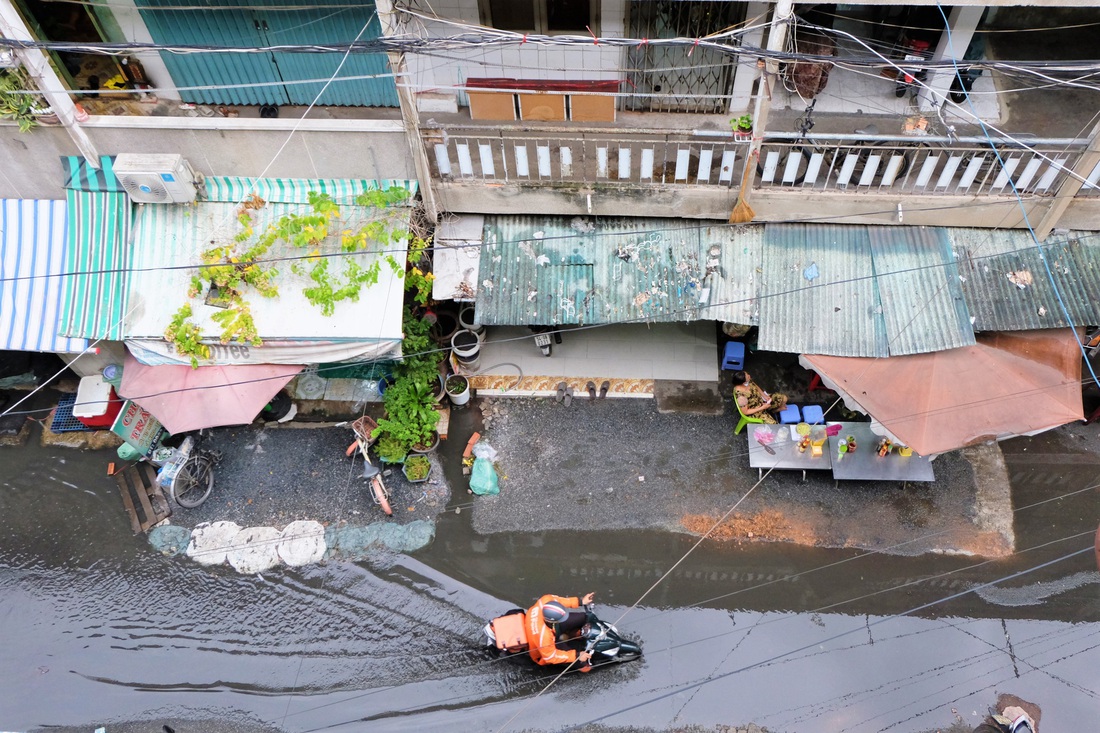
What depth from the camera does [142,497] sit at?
1125cm

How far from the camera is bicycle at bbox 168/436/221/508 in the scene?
36.2 ft

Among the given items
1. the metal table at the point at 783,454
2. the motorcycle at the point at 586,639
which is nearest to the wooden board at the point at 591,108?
the metal table at the point at 783,454

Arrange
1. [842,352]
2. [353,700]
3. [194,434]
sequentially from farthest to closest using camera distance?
1. [194,434]
2. [842,352]
3. [353,700]

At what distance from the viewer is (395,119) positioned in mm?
10180

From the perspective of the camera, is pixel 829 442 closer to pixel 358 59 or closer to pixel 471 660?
pixel 471 660

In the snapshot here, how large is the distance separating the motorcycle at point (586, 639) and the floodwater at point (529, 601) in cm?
26

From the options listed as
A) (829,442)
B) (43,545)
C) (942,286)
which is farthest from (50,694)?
(942,286)

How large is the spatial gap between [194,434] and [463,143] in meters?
6.84

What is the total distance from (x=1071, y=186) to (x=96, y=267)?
14.3 metres

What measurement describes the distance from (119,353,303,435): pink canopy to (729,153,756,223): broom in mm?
7109

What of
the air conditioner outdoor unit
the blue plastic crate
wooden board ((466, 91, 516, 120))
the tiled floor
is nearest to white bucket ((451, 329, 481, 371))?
the tiled floor

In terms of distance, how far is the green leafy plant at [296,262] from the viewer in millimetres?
10031

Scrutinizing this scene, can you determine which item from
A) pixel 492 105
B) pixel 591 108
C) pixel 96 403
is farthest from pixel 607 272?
pixel 96 403

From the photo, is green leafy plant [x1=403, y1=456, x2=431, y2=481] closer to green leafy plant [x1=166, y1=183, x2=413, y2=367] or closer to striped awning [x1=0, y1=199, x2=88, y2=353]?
green leafy plant [x1=166, y1=183, x2=413, y2=367]
